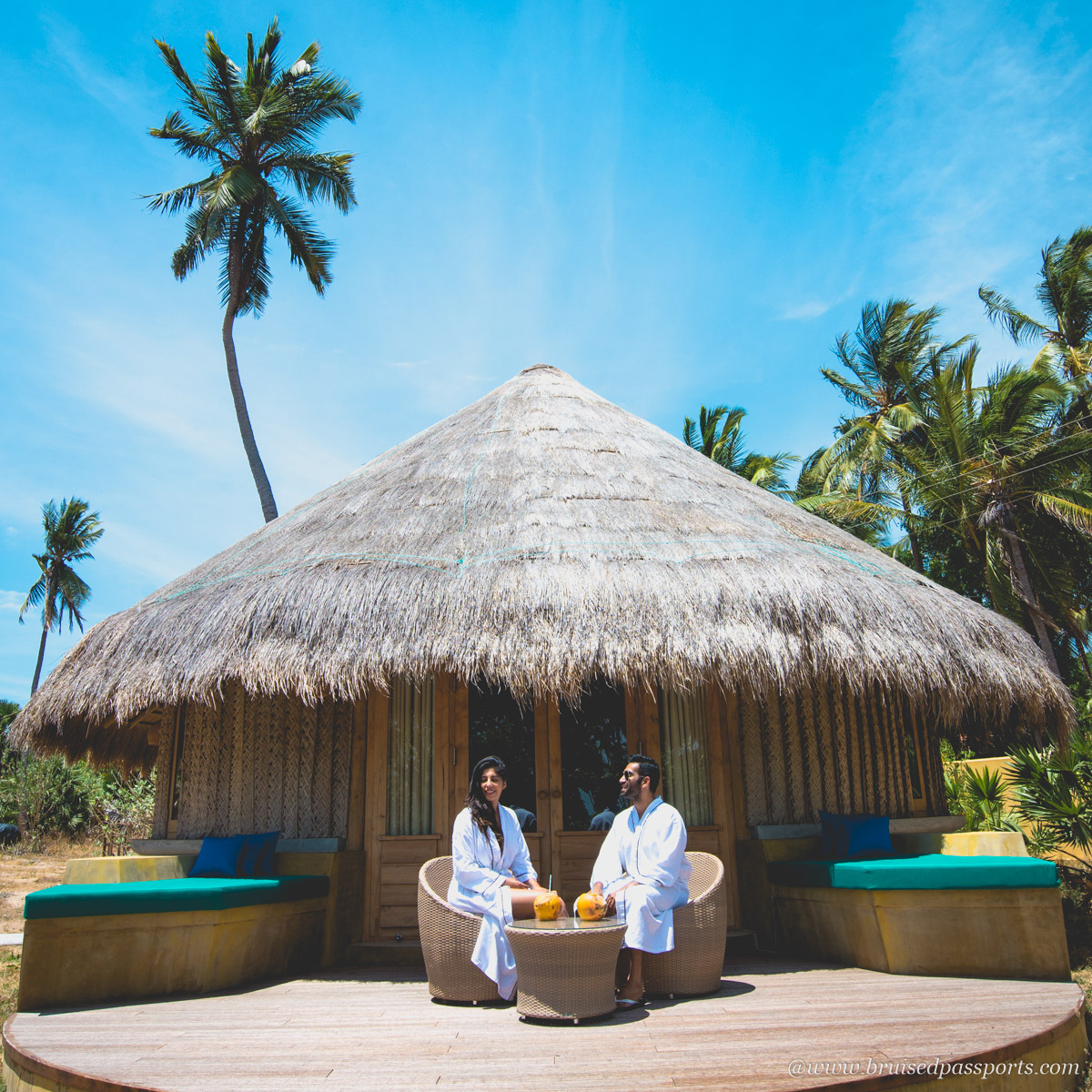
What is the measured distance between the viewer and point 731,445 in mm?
23500

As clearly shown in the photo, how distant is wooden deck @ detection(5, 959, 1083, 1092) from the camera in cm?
271

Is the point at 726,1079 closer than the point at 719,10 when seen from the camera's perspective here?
Yes

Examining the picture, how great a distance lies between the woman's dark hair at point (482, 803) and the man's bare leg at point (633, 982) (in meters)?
0.92

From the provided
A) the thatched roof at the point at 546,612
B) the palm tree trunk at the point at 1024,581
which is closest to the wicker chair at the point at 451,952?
the thatched roof at the point at 546,612

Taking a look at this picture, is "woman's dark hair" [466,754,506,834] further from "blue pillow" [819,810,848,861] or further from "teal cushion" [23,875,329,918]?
"blue pillow" [819,810,848,861]

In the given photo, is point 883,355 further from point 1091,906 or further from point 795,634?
point 795,634

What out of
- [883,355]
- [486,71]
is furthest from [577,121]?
[883,355]

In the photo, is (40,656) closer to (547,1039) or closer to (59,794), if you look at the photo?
(59,794)

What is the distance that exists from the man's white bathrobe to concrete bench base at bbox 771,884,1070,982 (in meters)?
1.21

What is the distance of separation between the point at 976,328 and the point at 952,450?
5838 mm

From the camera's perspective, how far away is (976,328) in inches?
735

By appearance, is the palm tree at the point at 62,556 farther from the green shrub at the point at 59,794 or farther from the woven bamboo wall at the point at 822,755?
the woven bamboo wall at the point at 822,755

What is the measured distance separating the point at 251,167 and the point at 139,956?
528 inches

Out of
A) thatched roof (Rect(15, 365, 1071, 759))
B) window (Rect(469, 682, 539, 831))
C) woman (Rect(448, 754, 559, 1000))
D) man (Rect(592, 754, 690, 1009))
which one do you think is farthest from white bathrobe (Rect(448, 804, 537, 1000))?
window (Rect(469, 682, 539, 831))
